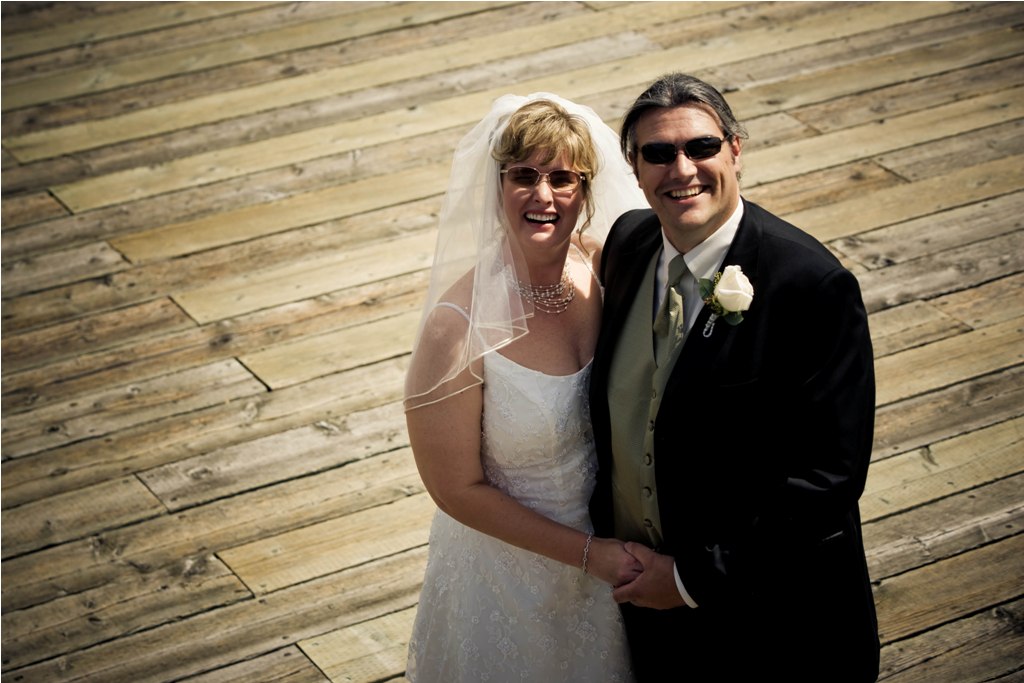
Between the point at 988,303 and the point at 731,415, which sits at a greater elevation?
the point at 731,415

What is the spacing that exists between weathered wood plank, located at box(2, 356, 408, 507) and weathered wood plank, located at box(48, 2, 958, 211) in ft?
4.53

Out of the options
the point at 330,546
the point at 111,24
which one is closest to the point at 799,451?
the point at 330,546

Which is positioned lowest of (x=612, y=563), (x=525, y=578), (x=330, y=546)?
(x=330, y=546)

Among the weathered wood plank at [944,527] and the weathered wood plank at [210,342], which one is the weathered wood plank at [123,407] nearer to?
the weathered wood plank at [210,342]

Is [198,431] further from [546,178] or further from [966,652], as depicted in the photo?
[966,652]

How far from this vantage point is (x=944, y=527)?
3275 mm

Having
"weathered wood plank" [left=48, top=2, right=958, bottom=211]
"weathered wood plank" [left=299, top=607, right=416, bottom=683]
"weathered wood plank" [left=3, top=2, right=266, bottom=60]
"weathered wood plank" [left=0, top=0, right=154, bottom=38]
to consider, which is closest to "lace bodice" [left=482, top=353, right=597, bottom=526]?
"weathered wood plank" [left=299, top=607, right=416, bottom=683]

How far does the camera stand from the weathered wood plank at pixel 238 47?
5.58 m

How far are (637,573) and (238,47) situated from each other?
4.15 metres

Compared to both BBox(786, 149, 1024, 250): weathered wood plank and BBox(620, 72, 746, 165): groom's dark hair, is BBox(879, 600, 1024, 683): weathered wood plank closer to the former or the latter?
BBox(620, 72, 746, 165): groom's dark hair

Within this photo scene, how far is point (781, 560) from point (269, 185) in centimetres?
325

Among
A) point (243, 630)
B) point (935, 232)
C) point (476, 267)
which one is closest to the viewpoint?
Result: point (476, 267)

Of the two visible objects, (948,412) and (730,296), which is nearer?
(730,296)

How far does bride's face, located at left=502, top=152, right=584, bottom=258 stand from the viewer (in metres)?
2.39
